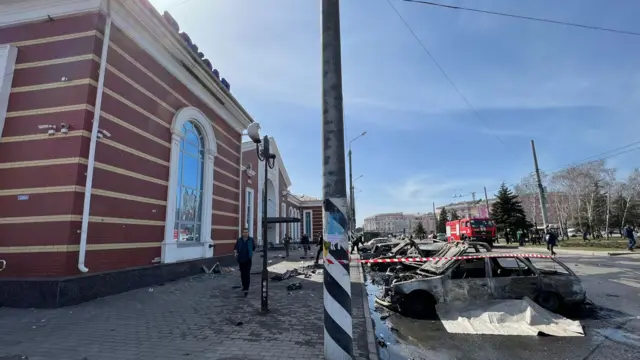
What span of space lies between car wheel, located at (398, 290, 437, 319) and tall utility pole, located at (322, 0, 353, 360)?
3492 millimetres

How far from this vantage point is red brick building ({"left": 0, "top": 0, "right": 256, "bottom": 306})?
7344 millimetres

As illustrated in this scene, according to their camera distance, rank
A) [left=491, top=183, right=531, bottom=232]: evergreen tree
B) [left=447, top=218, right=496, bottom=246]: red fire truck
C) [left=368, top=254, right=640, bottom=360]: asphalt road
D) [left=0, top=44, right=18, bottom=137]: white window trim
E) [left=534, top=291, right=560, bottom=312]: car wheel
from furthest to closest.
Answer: [left=491, top=183, right=531, bottom=232]: evergreen tree < [left=447, top=218, right=496, bottom=246]: red fire truck < [left=0, top=44, right=18, bottom=137]: white window trim < [left=534, top=291, right=560, bottom=312]: car wheel < [left=368, top=254, right=640, bottom=360]: asphalt road

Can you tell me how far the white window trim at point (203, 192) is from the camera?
35.3 feet

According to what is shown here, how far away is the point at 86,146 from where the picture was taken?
7.70m

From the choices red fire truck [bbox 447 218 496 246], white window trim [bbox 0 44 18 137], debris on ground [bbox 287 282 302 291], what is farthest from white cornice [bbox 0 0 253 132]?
red fire truck [bbox 447 218 496 246]

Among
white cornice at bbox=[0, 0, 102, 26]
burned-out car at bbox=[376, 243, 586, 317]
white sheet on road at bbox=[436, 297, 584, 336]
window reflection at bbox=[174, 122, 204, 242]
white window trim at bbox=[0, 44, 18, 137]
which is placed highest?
white cornice at bbox=[0, 0, 102, 26]

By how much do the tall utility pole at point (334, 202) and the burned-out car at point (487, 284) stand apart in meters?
3.45

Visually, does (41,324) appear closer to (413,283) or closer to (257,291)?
(257,291)

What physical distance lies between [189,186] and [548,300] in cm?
1165

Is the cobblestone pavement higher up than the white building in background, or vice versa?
the white building in background

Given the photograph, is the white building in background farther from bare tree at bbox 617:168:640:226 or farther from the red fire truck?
the red fire truck

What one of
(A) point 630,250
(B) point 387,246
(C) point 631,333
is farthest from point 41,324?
(A) point 630,250

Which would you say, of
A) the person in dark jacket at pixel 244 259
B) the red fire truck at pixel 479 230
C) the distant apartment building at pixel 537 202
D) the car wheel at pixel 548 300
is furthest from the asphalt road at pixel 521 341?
the distant apartment building at pixel 537 202

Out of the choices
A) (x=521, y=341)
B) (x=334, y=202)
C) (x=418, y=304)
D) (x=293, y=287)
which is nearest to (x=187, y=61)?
(x=293, y=287)
